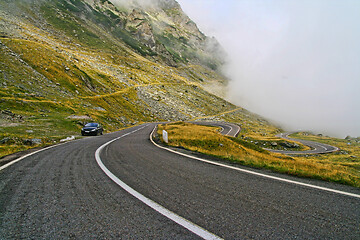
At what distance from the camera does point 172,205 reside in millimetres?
3527

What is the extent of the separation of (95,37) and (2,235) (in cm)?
17269

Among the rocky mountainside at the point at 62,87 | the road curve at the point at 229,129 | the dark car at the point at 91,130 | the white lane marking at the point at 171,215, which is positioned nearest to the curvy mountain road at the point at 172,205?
the white lane marking at the point at 171,215

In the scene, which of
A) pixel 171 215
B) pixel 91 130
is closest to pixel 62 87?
pixel 91 130

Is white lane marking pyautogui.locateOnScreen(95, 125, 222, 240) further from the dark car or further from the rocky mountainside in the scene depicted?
the dark car

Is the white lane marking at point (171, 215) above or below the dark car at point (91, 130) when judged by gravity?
above

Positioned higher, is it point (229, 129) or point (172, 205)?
point (229, 129)

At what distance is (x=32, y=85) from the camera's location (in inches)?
1420

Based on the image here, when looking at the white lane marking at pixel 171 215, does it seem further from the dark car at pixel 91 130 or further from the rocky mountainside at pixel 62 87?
the dark car at pixel 91 130

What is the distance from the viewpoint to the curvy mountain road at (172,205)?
8.92 ft

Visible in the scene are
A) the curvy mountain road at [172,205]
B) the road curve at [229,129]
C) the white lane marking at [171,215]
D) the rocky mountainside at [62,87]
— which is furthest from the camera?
the road curve at [229,129]

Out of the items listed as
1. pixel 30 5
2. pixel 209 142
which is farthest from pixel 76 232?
pixel 30 5

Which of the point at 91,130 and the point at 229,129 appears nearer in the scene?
the point at 91,130

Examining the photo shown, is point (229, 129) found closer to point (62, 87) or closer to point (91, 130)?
point (91, 130)

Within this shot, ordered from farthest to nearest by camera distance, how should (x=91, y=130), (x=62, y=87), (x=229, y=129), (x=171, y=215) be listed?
(x=229, y=129) → (x=62, y=87) → (x=91, y=130) → (x=171, y=215)
